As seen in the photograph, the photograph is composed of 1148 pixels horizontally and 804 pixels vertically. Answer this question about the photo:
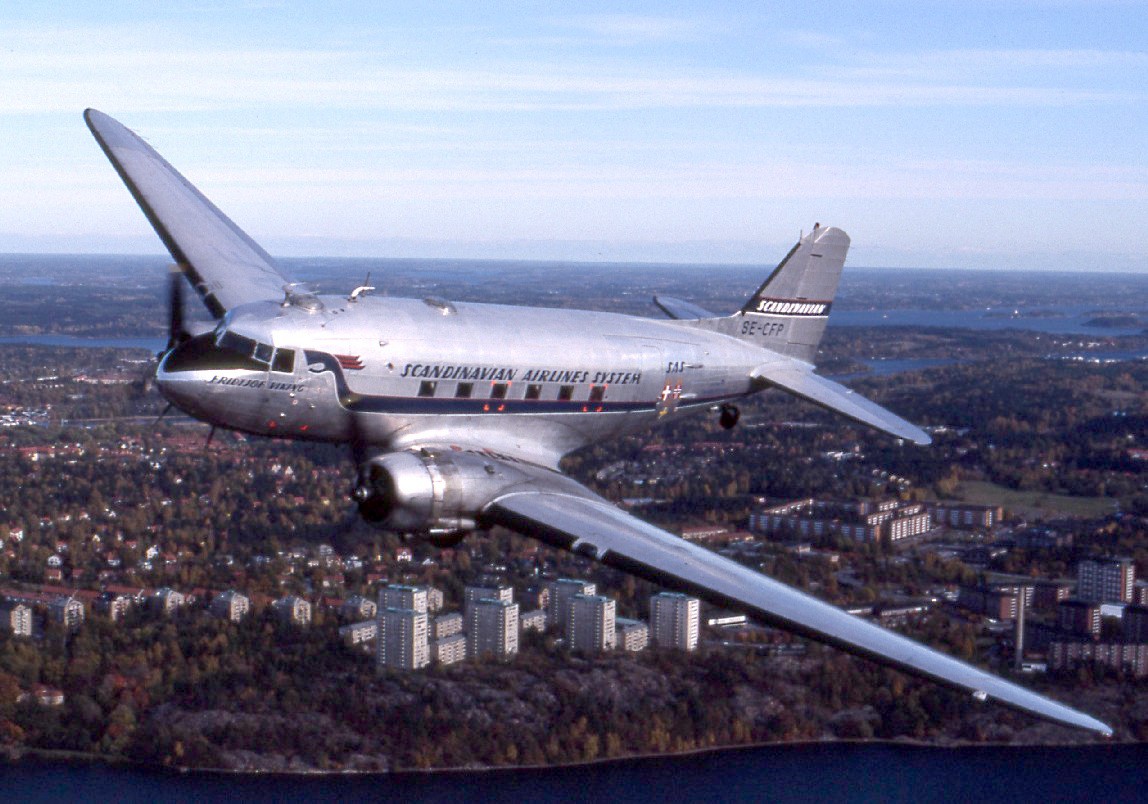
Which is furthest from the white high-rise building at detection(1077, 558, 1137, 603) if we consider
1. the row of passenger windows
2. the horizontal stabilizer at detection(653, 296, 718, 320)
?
the row of passenger windows

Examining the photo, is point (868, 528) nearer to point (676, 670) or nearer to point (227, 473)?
point (676, 670)

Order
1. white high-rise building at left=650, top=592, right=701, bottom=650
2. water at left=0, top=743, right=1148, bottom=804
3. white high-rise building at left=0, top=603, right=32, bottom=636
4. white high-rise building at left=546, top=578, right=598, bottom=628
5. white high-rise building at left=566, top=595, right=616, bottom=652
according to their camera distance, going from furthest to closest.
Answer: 1. white high-rise building at left=0, top=603, right=32, bottom=636
2. white high-rise building at left=546, top=578, right=598, bottom=628
3. white high-rise building at left=650, top=592, right=701, bottom=650
4. white high-rise building at left=566, top=595, right=616, bottom=652
5. water at left=0, top=743, right=1148, bottom=804

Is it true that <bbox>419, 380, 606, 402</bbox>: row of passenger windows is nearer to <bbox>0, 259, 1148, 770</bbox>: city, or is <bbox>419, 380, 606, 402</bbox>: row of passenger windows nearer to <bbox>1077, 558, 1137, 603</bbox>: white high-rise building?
<bbox>0, 259, 1148, 770</bbox>: city

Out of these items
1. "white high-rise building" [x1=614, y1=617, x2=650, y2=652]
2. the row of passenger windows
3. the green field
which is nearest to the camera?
the row of passenger windows

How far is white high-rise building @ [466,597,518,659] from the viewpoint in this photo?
218 ft

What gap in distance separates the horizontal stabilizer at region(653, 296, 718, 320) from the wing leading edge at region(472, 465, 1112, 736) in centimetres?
1257

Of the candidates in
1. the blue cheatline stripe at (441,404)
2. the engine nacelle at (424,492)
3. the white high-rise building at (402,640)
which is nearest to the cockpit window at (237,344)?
the blue cheatline stripe at (441,404)

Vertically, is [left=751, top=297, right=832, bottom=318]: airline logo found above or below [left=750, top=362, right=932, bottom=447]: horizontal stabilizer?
above

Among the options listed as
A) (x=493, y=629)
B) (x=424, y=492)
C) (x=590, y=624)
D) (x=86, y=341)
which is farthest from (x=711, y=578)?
(x=86, y=341)

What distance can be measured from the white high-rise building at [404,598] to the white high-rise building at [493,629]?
113 inches

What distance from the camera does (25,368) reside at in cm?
13838

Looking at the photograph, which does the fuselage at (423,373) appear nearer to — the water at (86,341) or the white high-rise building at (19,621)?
the white high-rise building at (19,621)

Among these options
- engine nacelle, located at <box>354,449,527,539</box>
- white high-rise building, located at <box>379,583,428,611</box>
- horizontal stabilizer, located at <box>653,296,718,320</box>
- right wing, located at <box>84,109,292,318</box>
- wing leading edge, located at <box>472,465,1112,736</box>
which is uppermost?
right wing, located at <box>84,109,292,318</box>

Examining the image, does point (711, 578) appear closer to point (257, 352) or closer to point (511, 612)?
point (257, 352)
